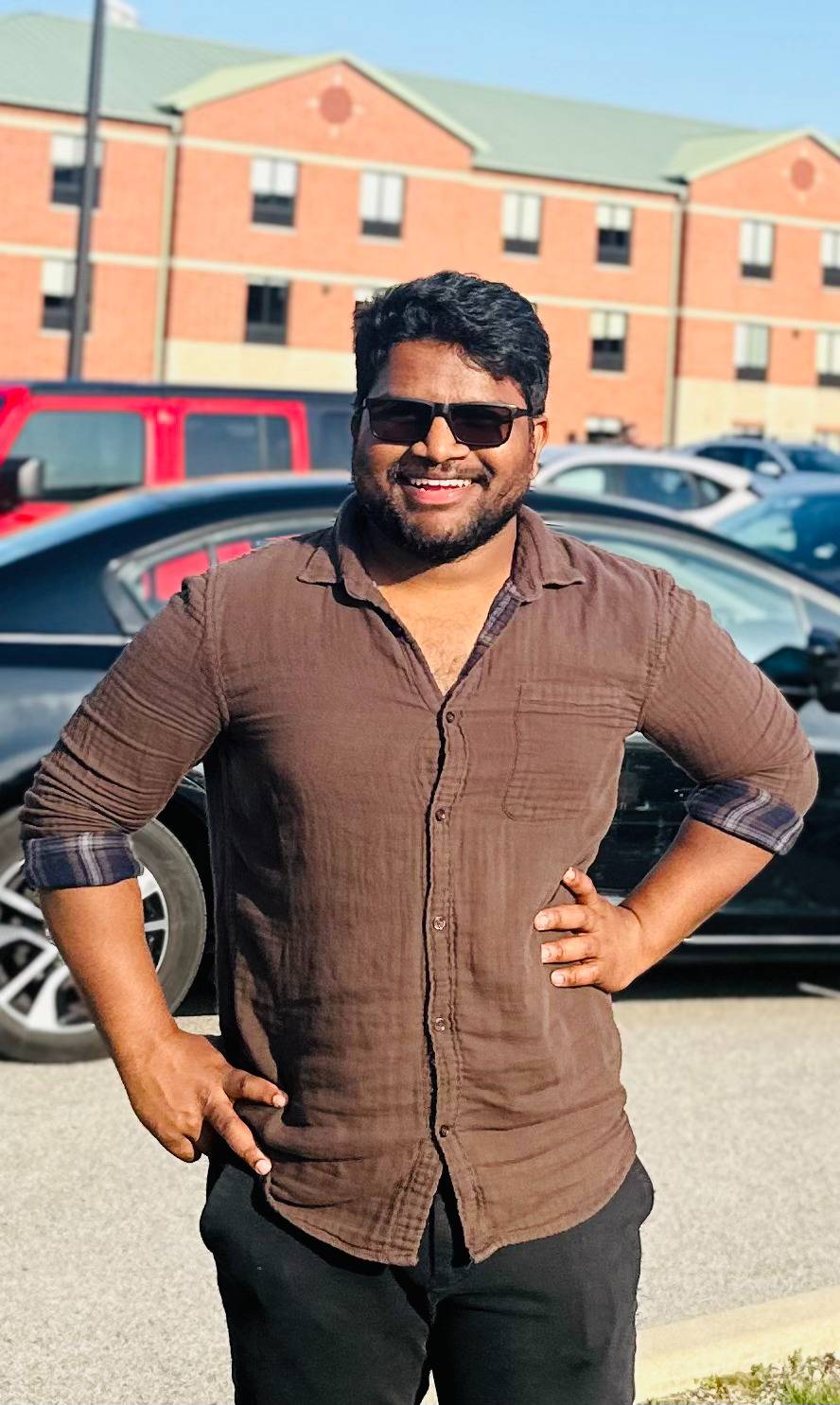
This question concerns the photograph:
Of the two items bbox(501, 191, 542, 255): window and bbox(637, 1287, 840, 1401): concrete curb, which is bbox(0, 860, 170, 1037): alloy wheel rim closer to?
bbox(637, 1287, 840, 1401): concrete curb

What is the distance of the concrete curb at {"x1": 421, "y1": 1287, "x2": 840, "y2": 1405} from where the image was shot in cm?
365

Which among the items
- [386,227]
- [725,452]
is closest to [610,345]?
[386,227]

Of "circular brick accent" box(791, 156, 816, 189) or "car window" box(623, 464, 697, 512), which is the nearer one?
"car window" box(623, 464, 697, 512)

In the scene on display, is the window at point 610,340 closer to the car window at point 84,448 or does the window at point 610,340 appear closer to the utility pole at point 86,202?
the utility pole at point 86,202

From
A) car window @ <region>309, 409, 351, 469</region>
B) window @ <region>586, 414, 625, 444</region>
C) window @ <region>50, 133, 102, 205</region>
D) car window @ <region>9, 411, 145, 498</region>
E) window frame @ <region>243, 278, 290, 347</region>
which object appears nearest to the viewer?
car window @ <region>309, 409, 351, 469</region>

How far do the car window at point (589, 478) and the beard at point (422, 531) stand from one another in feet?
36.1

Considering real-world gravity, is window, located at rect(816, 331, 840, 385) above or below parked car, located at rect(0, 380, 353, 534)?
above

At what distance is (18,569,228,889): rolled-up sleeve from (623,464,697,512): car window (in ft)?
38.2

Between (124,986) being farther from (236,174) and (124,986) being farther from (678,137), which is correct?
(678,137)

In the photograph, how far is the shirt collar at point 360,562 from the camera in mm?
2242

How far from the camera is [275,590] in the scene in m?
2.24

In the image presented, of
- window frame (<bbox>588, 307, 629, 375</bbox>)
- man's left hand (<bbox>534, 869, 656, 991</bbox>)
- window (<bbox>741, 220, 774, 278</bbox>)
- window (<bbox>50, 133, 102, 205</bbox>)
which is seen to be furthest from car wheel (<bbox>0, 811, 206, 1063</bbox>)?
window (<bbox>741, 220, 774, 278</bbox>)

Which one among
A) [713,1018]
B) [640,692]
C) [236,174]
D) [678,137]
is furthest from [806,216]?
[640,692]

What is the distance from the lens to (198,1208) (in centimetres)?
452
